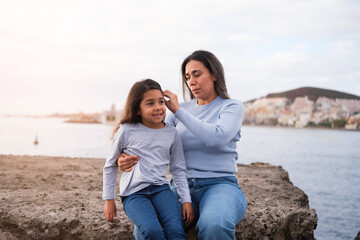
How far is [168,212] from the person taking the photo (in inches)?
89.5

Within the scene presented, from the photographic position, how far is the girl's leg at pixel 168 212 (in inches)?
86.3

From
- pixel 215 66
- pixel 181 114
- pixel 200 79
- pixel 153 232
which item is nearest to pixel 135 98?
pixel 181 114

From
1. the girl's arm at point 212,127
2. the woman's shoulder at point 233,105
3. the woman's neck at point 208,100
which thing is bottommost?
the girl's arm at point 212,127

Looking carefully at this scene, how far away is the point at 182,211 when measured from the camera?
2.48 meters

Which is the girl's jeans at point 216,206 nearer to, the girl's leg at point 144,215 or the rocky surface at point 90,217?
the girl's leg at point 144,215

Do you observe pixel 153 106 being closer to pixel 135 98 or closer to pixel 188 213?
pixel 135 98

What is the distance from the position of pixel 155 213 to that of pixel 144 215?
106 millimetres

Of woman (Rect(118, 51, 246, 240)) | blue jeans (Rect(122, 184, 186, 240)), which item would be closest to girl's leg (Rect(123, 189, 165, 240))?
blue jeans (Rect(122, 184, 186, 240))

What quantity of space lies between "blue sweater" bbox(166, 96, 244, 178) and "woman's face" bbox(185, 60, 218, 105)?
0.10 metres

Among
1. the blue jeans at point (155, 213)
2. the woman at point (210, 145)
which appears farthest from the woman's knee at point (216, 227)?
the blue jeans at point (155, 213)

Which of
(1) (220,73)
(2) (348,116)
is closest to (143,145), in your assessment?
(1) (220,73)

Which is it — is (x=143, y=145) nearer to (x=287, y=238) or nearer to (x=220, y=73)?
(x=220, y=73)

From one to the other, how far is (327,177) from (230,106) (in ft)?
62.5

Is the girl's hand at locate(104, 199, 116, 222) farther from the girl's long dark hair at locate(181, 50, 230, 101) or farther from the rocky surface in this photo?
the girl's long dark hair at locate(181, 50, 230, 101)
